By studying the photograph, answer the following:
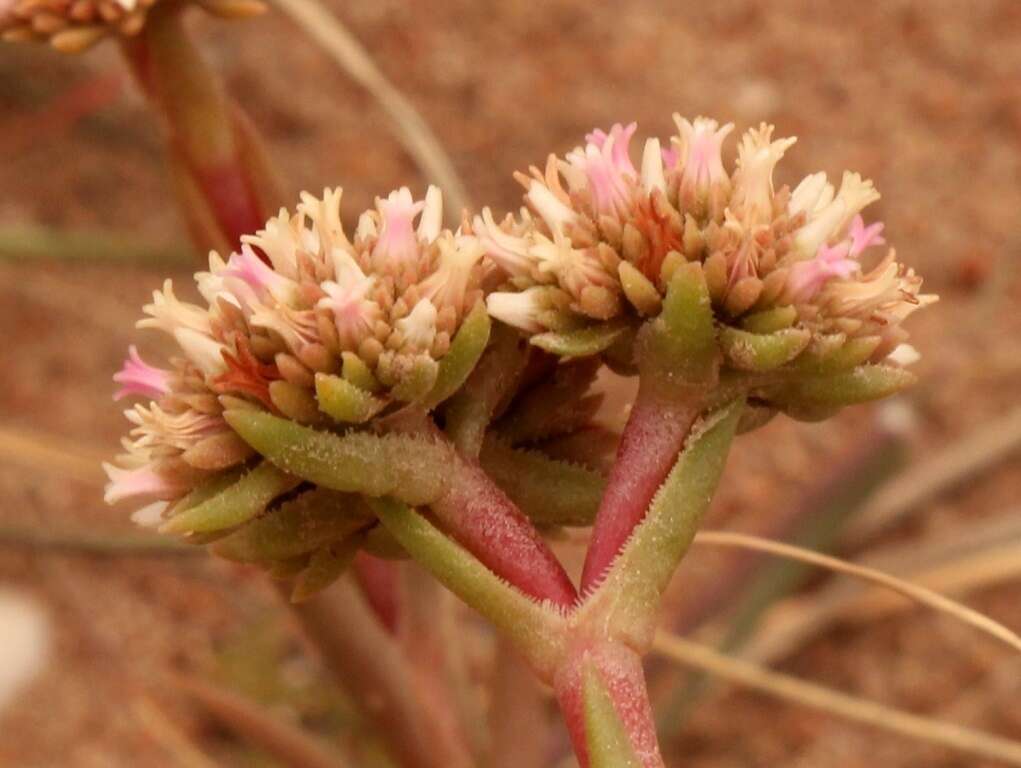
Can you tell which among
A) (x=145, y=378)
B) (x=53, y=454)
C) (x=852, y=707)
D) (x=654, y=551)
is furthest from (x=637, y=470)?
(x=53, y=454)

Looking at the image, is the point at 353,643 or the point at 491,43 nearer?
the point at 353,643

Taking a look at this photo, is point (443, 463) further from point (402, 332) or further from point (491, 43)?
point (491, 43)

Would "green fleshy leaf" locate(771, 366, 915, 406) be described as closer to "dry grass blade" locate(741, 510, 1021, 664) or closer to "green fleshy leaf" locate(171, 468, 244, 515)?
"green fleshy leaf" locate(171, 468, 244, 515)

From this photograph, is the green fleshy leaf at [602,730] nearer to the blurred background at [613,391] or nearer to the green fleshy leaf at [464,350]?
the green fleshy leaf at [464,350]

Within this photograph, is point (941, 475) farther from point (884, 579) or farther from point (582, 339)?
point (582, 339)

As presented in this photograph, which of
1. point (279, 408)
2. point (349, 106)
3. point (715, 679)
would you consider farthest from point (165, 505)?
point (349, 106)

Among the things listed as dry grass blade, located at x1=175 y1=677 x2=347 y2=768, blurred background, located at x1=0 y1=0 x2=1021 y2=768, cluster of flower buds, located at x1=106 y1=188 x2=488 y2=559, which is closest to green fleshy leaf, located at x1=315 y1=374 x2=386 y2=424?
cluster of flower buds, located at x1=106 y1=188 x2=488 y2=559
